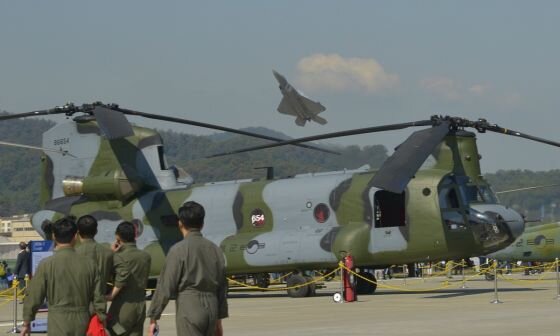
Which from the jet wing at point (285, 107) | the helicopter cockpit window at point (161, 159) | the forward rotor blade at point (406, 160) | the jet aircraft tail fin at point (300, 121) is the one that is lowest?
the forward rotor blade at point (406, 160)

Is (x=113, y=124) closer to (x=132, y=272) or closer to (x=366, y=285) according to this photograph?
(x=366, y=285)

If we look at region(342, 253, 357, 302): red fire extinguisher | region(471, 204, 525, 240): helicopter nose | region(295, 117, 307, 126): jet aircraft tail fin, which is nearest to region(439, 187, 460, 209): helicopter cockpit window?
region(471, 204, 525, 240): helicopter nose

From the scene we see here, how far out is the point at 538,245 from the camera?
46.1 m

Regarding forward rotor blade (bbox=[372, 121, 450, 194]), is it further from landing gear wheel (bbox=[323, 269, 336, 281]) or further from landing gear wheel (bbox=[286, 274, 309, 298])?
landing gear wheel (bbox=[286, 274, 309, 298])

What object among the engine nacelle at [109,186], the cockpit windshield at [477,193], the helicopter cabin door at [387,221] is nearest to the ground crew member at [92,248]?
the helicopter cabin door at [387,221]

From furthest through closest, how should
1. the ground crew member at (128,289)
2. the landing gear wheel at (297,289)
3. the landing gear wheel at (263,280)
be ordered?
1. the landing gear wheel at (263,280)
2. the landing gear wheel at (297,289)
3. the ground crew member at (128,289)

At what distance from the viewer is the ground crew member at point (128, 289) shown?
11.1 metres

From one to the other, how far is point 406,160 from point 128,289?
13.5 meters

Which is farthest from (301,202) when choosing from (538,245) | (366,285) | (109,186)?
(538,245)

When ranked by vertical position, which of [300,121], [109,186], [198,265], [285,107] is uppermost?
[285,107]

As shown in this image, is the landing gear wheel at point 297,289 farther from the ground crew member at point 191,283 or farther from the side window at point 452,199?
the ground crew member at point 191,283

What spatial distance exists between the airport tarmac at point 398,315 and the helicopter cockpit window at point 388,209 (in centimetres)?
184

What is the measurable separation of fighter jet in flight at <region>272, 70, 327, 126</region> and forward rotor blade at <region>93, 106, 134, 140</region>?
30.8 ft

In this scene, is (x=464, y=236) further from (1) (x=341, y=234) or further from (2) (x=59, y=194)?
(2) (x=59, y=194)
